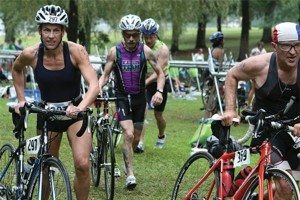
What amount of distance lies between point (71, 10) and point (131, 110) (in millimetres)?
12141

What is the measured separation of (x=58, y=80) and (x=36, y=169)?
0.91m

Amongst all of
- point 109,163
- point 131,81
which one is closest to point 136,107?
point 131,81

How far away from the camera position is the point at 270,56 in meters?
5.70

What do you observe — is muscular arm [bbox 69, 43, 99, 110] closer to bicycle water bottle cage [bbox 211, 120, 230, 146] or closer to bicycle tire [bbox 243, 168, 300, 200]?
bicycle water bottle cage [bbox 211, 120, 230, 146]

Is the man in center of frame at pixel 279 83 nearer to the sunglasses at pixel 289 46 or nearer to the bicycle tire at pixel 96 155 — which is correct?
the sunglasses at pixel 289 46

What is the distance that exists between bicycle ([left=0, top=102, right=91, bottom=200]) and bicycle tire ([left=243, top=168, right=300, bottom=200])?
1.36 meters

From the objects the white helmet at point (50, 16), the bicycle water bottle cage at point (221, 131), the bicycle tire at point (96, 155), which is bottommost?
the bicycle tire at point (96, 155)

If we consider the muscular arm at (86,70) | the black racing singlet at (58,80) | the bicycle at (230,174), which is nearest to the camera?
the bicycle at (230,174)

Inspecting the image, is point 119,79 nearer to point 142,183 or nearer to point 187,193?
point 142,183

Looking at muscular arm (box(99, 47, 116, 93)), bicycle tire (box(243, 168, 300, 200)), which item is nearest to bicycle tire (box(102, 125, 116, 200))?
muscular arm (box(99, 47, 116, 93))

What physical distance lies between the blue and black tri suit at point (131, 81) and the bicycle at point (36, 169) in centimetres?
251

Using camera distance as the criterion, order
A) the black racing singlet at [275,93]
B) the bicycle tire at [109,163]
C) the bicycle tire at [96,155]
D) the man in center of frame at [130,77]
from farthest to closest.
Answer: the man in center of frame at [130,77] → the bicycle tire at [96,155] → the bicycle tire at [109,163] → the black racing singlet at [275,93]

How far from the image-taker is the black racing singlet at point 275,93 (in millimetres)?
5590

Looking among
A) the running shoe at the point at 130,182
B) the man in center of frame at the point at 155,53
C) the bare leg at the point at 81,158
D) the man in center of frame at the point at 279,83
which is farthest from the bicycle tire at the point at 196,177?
the man in center of frame at the point at 155,53
